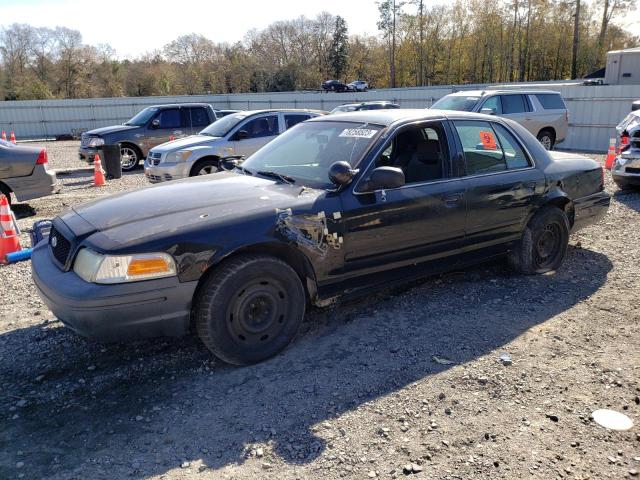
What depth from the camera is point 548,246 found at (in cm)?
529

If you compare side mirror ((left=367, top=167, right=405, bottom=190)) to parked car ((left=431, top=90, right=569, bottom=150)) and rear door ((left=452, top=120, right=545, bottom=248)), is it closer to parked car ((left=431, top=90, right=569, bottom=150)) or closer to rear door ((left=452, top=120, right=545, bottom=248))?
rear door ((left=452, top=120, right=545, bottom=248))

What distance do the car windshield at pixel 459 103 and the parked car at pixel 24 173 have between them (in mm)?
8727

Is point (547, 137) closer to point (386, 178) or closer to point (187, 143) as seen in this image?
point (187, 143)

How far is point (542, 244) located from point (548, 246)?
0.11m

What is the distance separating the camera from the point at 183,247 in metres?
3.24

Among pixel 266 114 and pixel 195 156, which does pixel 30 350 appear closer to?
pixel 195 156

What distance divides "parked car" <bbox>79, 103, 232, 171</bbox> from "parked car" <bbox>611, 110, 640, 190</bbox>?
10272 mm

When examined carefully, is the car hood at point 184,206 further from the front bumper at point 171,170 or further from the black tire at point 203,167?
the black tire at point 203,167

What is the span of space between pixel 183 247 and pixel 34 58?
60712 millimetres

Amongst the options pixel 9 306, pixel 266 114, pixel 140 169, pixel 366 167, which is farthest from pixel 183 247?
pixel 140 169

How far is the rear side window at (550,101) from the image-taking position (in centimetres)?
1337

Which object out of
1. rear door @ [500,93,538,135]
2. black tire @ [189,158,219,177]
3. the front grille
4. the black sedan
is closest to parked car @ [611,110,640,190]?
rear door @ [500,93,538,135]

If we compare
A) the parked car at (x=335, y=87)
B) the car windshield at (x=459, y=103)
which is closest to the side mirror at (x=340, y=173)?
the car windshield at (x=459, y=103)

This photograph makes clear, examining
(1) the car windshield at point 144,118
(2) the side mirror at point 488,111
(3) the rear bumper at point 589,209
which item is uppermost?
(1) the car windshield at point 144,118
